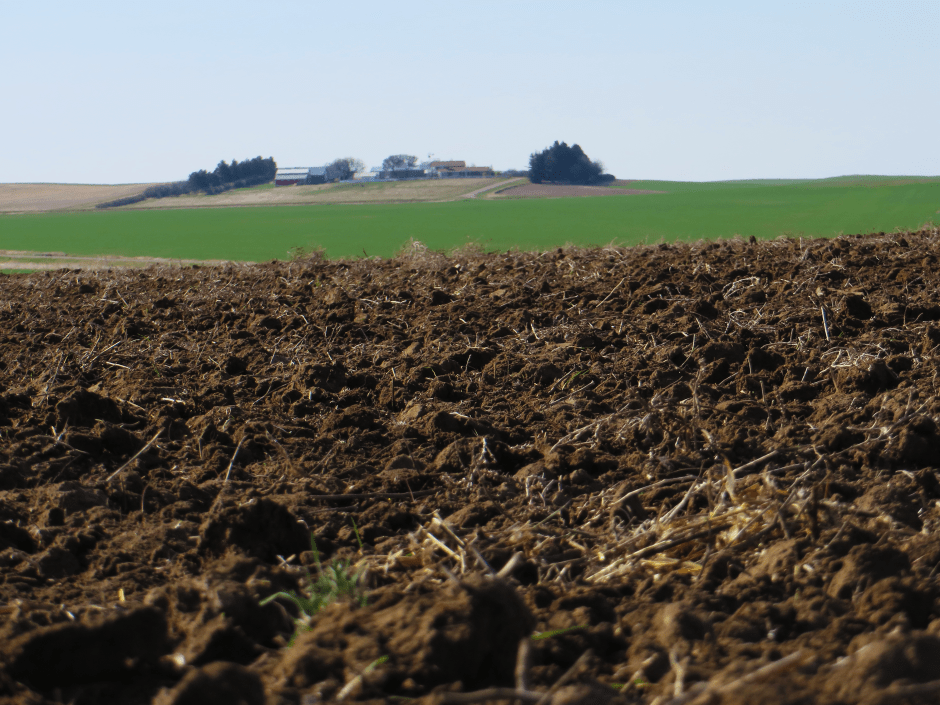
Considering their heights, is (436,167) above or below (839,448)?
above

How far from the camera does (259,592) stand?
3.05m

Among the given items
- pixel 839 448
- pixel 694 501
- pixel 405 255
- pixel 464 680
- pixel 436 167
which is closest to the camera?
pixel 464 680

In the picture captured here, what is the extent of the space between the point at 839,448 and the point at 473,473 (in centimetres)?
192

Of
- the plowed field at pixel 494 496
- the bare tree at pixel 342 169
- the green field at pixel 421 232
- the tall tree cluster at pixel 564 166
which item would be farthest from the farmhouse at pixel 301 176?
the plowed field at pixel 494 496

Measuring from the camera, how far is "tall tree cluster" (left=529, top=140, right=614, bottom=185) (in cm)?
9212

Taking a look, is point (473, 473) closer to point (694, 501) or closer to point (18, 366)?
point (694, 501)

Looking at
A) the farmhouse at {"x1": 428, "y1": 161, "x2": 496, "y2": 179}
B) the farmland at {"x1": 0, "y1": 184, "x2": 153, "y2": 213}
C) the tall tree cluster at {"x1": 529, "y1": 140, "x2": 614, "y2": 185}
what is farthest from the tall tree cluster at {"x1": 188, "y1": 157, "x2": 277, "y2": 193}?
the tall tree cluster at {"x1": 529, "y1": 140, "x2": 614, "y2": 185}

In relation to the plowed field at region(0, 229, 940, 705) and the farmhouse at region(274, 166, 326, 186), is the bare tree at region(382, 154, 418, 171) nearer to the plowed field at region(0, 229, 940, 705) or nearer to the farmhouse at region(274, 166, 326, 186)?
the farmhouse at region(274, 166, 326, 186)

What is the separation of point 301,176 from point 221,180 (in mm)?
9792

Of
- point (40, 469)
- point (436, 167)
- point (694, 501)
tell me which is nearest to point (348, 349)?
point (40, 469)

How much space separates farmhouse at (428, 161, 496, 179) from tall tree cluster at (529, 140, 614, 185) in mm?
14511

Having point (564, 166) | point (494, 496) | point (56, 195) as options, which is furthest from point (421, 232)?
point (56, 195)

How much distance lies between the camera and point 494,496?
422cm

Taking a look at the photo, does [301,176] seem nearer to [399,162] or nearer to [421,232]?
[399,162]
